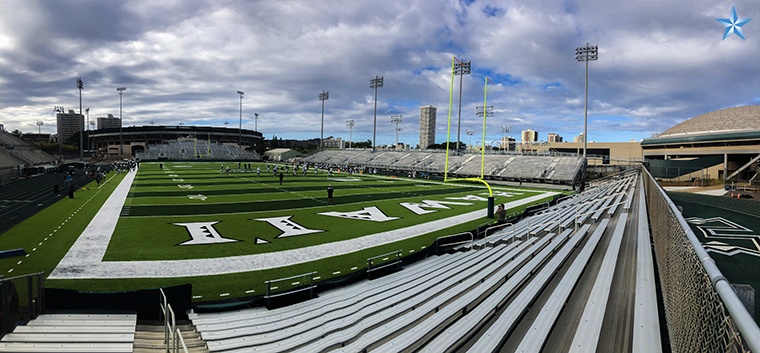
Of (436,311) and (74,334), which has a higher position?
(436,311)

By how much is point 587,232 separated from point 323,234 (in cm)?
923

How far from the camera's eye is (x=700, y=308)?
9.68 ft

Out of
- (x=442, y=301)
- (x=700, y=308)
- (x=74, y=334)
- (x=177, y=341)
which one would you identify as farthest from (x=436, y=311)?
(x=74, y=334)

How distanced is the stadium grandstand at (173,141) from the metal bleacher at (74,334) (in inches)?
3925

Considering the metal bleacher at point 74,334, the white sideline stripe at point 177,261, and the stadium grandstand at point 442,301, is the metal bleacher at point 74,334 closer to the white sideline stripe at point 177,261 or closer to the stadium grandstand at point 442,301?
the stadium grandstand at point 442,301

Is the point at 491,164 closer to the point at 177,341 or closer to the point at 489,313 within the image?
the point at 489,313

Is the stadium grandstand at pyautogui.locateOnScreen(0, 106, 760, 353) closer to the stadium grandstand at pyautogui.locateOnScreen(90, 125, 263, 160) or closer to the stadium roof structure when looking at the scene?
the stadium roof structure

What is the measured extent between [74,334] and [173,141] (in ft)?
414

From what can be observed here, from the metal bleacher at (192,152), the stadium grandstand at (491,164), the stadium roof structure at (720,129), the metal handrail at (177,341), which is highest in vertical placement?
the stadium roof structure at (720,129)

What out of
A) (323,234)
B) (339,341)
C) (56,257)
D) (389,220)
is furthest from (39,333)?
(389,220)

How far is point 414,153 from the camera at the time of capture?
67.0 meters

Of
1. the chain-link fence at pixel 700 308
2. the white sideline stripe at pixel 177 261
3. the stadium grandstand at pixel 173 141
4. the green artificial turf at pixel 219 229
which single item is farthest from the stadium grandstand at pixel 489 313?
the stadium grandstand at pixel 173 141

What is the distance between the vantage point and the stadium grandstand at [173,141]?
10344 centimetres

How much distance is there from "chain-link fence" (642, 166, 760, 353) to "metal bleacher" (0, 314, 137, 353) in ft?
21.1
